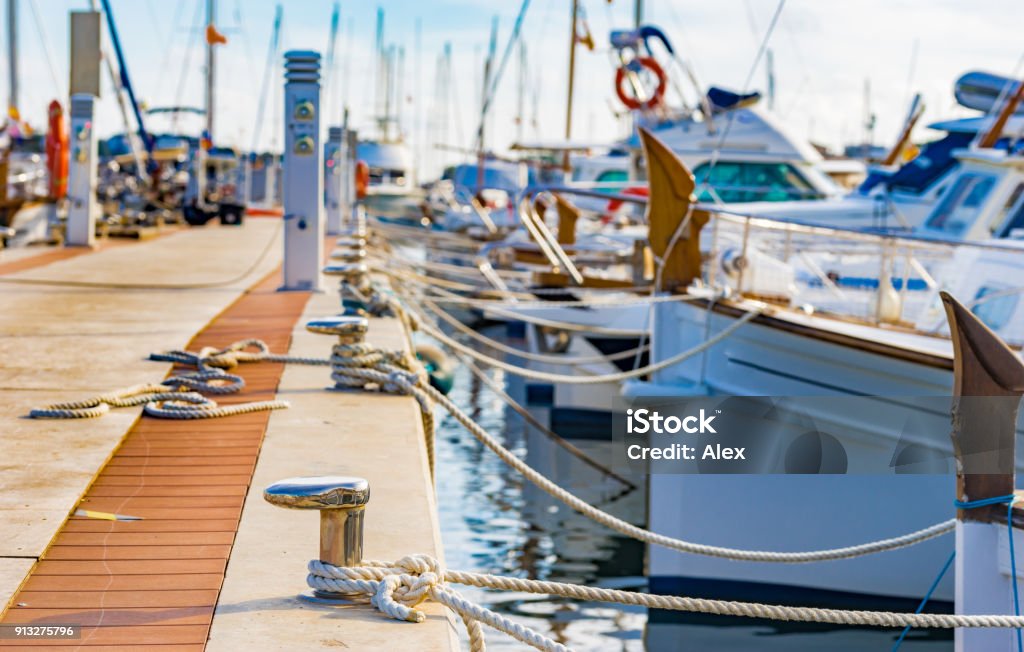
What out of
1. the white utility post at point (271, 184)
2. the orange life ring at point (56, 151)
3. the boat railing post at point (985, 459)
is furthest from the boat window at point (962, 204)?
the white utility post at point (271, 184)

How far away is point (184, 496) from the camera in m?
4.74

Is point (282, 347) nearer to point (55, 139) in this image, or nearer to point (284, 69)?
point (284, 69)

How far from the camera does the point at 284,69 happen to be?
505 inches

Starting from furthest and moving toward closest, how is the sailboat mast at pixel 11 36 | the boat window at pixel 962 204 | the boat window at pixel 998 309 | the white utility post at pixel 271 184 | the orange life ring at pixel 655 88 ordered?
the white utility post at pixel 271 184 < the sailboat mast at pixel 11 36 < the orange life ring at pixel 655 88 < the boat window at pixel 962 204 < the boat window at pixel 998 309

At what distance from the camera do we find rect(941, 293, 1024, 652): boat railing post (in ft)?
14.8

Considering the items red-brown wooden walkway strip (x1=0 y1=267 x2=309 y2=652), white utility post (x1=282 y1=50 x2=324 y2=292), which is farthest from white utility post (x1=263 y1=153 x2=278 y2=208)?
red-brown wooden walkway strip (x1=0 y1=267 x2=309 y2=652)

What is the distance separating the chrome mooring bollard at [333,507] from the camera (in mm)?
3504

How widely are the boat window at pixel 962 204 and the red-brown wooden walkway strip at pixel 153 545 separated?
9.31m

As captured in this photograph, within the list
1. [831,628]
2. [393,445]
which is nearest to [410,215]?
[831,628]

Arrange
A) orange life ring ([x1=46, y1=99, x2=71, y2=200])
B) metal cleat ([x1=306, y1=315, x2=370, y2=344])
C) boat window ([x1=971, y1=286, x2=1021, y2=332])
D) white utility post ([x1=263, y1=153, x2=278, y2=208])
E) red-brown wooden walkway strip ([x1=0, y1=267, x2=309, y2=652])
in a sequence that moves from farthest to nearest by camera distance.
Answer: white utility post ([x1=263, y1=153, x2=278, y2=208]), orange life ring ([x1=46, y1=99, x2=71, y2=200]), boat window ([x1=971, y1=286, x2=1021, y2=332]), metal cleat ([x1=306, y1=315, x2=370, y2=344]), red-brown wooden walkway strip ([x1=0, y1=267, x2=309, y2=652])

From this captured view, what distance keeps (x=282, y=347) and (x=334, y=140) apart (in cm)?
1582

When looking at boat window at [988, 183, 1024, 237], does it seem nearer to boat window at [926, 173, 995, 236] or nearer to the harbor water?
boat window at [926, 173, 995, 236]

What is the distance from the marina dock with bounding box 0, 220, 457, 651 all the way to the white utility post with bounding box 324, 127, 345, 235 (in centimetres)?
1395

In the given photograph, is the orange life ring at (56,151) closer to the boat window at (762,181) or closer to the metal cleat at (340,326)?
the boat window at (762,181)
